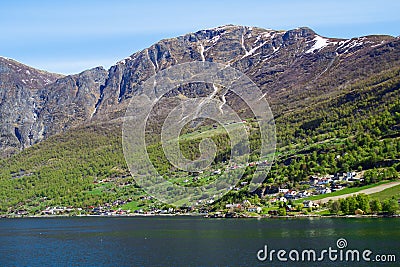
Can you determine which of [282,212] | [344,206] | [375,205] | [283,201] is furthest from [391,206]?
[283,201]

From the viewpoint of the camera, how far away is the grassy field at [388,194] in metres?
109

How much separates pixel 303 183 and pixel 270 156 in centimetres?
4476

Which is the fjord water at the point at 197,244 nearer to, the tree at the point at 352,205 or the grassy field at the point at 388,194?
the tree at the point at 352,205

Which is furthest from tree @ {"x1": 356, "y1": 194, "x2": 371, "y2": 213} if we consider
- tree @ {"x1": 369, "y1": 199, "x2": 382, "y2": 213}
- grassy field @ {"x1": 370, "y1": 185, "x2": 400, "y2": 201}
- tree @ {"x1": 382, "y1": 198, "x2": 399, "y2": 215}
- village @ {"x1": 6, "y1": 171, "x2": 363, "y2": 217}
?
village @ {"x1": 6, "y1": 171, "x2": 363, "y2": 217}

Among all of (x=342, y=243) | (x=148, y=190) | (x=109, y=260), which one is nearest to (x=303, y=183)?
(x=148, y=190)

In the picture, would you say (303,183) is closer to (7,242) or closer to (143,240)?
(143,240)

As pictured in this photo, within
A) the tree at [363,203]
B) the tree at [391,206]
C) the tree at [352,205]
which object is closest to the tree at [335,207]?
the tree at [352,205]

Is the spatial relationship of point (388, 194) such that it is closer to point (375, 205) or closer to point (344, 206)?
point (375, 205)

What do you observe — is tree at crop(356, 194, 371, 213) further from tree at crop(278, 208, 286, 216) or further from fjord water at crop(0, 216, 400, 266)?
tree at crop(278, 208, 286, 216)

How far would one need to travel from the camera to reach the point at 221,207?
14675 cm

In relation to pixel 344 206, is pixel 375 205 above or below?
above

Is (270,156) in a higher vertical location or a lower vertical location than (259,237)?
higher

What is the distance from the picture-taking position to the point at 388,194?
11069 centimetres

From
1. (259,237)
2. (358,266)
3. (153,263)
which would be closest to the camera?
(358,266)
